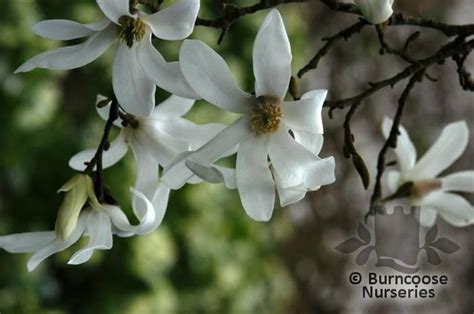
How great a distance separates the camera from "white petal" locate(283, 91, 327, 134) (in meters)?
0.55

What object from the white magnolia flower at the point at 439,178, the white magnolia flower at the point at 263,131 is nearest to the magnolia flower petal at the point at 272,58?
the white magnolia flower at the point at 263,131

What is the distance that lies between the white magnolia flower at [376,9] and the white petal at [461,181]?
Result: 0.26 metres

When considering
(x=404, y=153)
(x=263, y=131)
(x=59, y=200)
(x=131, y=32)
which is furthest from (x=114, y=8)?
(x=59, y=200)

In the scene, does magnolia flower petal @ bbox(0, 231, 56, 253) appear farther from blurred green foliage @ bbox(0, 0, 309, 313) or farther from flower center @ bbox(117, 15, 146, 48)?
blurred green foliage @ bbox(0, 0, 309, 313)

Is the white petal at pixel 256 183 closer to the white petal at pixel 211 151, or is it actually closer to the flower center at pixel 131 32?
the white petal at pixel 211 151

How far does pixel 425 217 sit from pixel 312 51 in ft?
5.49

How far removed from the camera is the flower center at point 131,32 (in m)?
0.57

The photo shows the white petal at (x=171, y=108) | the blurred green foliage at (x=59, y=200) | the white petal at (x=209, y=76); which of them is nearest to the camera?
the white petal at (x=209, y=76)

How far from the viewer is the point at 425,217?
2.71 ft

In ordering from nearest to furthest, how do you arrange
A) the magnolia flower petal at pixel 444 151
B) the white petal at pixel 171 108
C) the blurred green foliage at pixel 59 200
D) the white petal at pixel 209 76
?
the white petal at pixel 209 76 < the white petal at pixel 171 108 < the magnolia flower petal at pixel 444 151 < the blurred green foliage at pixel 59 200

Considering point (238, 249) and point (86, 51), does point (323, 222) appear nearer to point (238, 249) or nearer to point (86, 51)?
point (238, 249)

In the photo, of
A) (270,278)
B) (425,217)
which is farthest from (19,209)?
(425,217)

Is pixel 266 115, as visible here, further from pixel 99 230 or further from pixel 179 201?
pixel 179 201

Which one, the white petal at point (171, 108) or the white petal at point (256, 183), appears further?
the white petal at point (171, 108)
